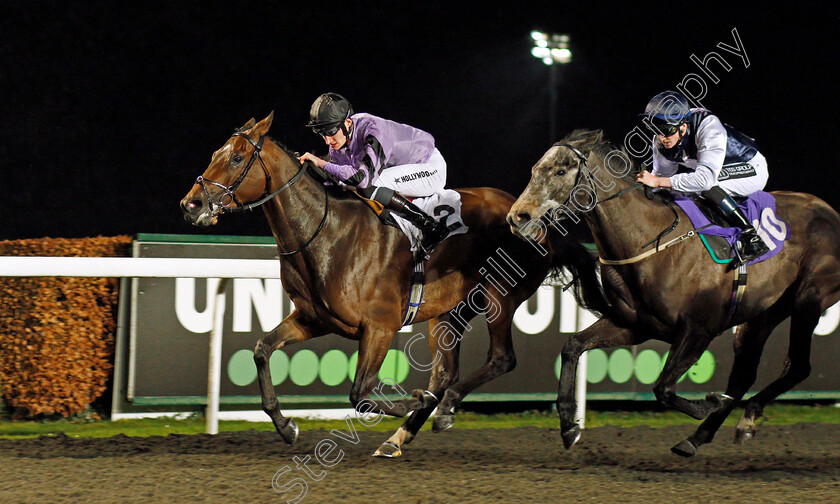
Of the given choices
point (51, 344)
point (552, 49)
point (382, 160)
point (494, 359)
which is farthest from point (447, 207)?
point (552, 49)

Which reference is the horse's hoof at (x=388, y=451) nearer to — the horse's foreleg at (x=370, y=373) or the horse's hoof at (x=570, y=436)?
the horse's foreleg at (x=370, y=373)

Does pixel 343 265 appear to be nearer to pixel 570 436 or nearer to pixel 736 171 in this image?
pixel 570 436

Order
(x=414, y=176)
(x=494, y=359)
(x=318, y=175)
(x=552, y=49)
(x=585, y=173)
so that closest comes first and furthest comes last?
(x=585, y=173), (x=318, y=175), (x=414, y=176), (x=494, y=359), (x=552, y=49)

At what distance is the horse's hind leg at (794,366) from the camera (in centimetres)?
404

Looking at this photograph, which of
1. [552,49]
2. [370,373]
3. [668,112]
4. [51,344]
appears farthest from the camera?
[552,49]

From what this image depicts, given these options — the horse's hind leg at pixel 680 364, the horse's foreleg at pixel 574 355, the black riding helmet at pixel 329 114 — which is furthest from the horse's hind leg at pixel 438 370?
the black riding helmet at pixel 329 114

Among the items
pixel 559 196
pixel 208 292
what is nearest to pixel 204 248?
pixel 208 292

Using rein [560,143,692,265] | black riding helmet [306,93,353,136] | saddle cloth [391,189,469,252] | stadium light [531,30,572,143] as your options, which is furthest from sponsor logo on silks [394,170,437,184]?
stadium light [531,30,572,143]

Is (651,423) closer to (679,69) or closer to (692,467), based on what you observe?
(692,467)

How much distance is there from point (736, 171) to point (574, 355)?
118 cm

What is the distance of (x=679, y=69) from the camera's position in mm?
12008

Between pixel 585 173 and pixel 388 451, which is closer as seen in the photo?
pixel 585 173

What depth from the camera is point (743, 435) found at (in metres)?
4.20

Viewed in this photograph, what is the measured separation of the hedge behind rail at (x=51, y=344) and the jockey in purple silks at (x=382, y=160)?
5.62ft
